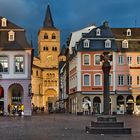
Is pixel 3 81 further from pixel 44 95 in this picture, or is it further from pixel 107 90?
pixel 44 95

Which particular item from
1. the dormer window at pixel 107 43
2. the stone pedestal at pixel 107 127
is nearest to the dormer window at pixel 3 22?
the dormer window at pixel 107 43

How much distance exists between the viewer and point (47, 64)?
192 meters

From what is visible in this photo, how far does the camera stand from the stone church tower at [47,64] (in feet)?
589

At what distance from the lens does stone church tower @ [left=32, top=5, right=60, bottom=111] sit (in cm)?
17938

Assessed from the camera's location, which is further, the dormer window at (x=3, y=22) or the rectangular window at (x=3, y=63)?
the dormer window at (x=3, y=22)

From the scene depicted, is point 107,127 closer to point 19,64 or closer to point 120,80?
point 19,64

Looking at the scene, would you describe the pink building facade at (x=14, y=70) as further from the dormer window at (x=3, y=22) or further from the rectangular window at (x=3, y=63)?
the dormer window at (x=3, y=22)

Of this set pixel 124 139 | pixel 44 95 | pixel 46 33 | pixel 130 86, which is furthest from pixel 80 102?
pixel 46 33

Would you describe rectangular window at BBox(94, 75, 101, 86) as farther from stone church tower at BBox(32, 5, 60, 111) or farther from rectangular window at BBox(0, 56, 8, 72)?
stone church tower at BBox(32, 5, 60, 111)

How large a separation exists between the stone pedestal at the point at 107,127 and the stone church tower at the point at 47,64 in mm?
148458

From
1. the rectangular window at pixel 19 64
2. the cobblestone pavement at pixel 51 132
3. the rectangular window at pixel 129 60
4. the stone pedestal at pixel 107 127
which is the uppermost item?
the rectangular window at pixel 129 60

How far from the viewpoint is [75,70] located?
8700 cm

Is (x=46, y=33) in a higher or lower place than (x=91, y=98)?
higher

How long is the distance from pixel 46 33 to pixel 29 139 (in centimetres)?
17219
